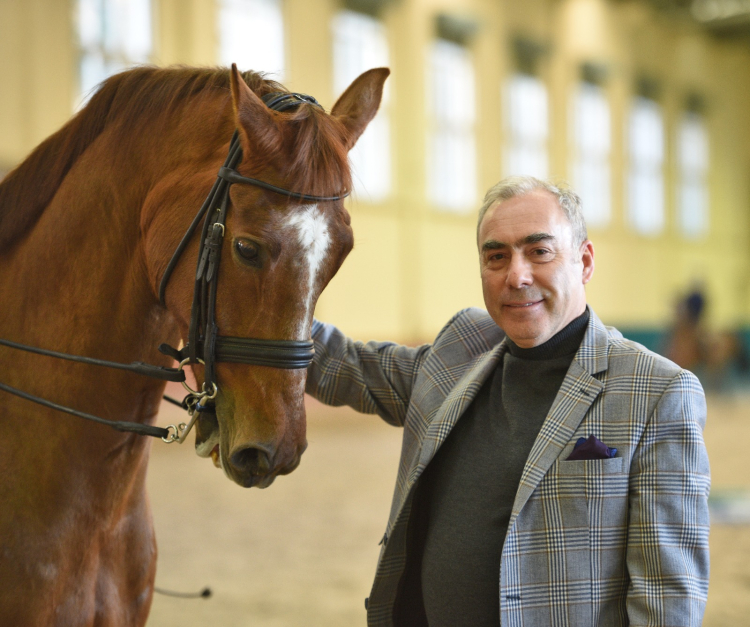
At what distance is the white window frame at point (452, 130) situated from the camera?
13.2m

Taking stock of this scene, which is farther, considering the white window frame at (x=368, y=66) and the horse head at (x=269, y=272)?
the white window frame at (x=368, y=66)

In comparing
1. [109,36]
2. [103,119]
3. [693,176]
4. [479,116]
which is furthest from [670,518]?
[693,176]

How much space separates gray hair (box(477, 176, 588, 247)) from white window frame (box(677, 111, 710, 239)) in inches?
768

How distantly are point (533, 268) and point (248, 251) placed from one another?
0.59 meters

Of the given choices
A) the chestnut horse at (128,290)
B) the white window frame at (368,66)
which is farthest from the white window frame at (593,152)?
the chestnut horse at (128,290)

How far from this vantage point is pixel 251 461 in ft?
4.37

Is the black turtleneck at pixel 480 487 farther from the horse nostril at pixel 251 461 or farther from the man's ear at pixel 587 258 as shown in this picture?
the horse nostril at pixel 251 461

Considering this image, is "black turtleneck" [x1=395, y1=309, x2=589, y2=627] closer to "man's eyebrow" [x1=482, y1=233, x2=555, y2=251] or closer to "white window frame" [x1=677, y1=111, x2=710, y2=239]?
"man's eyebrow" [x1=482, y1=233, x2=555, y2=251]

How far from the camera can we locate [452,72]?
44.7 ft

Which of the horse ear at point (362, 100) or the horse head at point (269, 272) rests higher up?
the horse ear at point (362, 100)

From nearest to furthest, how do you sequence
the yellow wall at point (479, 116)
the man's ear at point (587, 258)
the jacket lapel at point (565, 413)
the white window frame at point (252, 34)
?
the jacket lapel at point (565, 413), the man's ear at point (587, 258), the yellow wall at point (479, 116), the white window frame at point (252, 34)

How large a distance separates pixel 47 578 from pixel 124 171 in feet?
2.64

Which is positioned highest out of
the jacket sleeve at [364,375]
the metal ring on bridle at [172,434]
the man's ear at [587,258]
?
the man's ear at [587,258]

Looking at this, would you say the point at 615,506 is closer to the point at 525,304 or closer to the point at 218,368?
the point at 525,304
